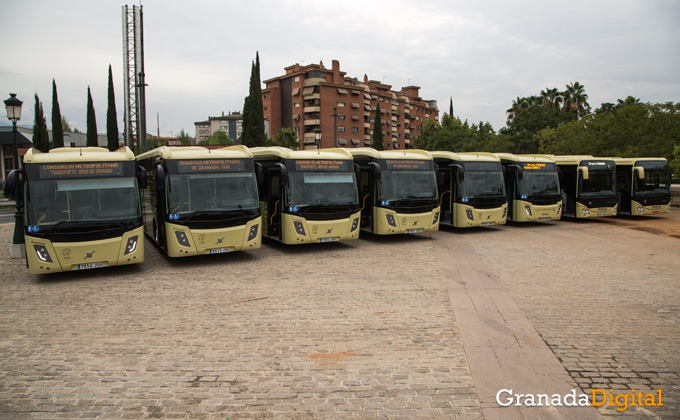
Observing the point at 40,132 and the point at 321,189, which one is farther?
the point at 40,132

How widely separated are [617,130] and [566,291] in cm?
3039

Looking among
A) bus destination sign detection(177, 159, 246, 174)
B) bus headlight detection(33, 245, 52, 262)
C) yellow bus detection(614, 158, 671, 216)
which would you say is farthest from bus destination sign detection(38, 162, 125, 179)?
yellow bus detection(614, 158, 671, 216)

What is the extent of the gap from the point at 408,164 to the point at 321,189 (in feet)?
11.4

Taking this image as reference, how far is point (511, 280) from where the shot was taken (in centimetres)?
981

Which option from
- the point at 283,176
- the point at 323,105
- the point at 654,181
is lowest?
the point at 654,181

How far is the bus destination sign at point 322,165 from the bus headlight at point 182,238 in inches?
147

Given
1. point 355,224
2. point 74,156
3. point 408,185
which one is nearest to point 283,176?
point 355,224

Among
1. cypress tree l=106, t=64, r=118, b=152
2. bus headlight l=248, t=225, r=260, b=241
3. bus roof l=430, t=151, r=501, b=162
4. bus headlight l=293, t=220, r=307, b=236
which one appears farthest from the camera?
cypress tree l=106, t=64, r=118, b=152

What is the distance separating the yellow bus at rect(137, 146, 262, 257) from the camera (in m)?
11.1

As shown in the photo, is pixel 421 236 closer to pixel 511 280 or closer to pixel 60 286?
pixel 511 280

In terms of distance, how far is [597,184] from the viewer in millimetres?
20500

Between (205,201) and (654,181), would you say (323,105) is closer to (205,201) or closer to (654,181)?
(654,181)

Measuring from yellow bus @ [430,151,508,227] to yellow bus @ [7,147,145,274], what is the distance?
10.8 metres

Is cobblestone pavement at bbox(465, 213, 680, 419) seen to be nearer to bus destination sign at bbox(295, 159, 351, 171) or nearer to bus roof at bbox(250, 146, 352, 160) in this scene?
bus destination sign at bbox(295, 159, 351, 171)
